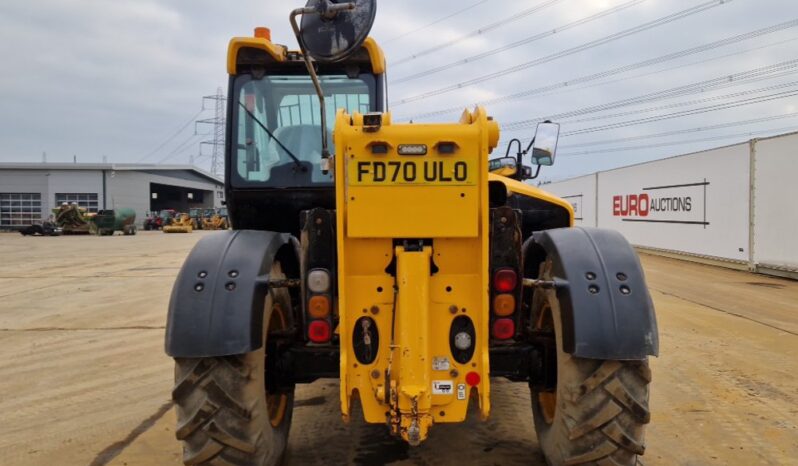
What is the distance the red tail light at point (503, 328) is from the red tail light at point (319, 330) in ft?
2.78

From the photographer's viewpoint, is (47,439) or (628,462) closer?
(628,462)

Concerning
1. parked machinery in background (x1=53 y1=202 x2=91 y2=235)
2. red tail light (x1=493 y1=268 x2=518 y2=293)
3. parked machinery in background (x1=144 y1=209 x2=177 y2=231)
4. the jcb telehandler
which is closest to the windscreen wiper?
the jcb telehandler

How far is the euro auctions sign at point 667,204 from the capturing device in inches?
587

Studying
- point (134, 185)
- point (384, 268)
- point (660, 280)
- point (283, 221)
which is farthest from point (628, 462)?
point (134, 185)

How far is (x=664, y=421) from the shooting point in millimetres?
4191

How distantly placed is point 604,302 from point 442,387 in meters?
0.83

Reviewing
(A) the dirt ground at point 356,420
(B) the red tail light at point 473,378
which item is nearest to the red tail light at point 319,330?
(B) the red tail light at point 473,378

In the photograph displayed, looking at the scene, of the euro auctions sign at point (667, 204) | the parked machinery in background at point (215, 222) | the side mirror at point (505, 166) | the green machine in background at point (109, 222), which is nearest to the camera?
the side mirror at point (505, 166)

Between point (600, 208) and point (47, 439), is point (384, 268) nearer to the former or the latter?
point (47, 439)

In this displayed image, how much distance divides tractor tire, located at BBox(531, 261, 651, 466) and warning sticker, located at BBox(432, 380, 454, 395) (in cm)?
54

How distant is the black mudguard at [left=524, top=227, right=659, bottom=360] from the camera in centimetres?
257

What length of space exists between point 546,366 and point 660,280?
9.98m

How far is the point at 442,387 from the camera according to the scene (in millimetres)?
2711

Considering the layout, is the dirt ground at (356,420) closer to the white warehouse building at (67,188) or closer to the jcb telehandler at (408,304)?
the jcb telehandler at (408,304)
